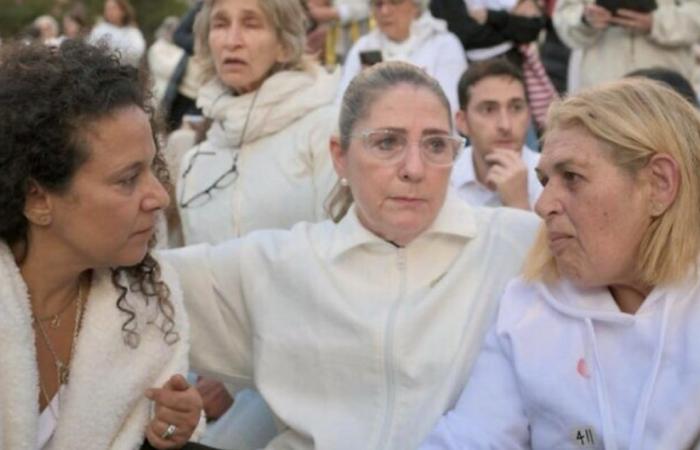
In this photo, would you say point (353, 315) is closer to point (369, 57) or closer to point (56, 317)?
point (56, 317)

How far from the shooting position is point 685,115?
3068 millimetres

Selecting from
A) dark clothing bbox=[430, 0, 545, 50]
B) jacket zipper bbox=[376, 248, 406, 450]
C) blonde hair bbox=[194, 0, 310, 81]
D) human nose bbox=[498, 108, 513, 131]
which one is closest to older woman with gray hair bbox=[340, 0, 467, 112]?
dark clothing bbox=[430, 0, 545, 50]

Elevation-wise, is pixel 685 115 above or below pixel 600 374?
above

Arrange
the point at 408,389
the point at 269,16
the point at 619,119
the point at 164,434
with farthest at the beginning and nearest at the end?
the point at 269,16 → the point at 408,389 → the point at 164,434 → the point at 619,119

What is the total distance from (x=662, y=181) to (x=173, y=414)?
134 cm

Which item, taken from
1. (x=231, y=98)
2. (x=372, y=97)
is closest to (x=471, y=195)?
(x=231, y=98)

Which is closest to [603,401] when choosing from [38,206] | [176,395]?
[176,395]

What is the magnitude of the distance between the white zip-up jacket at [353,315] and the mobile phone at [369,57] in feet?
9.80

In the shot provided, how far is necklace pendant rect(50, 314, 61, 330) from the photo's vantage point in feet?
10.6

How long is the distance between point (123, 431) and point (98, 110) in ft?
2.70

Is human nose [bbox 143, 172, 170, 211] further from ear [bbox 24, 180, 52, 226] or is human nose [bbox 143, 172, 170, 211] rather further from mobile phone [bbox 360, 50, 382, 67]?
mobile phone [bbox 360, 50, 382, 67]

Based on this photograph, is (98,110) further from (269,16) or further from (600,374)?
(269,16)

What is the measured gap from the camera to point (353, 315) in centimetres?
355

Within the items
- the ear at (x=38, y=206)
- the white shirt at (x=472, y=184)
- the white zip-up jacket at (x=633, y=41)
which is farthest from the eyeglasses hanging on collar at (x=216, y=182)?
the white zip-up jacket at (x=633, y=41)
